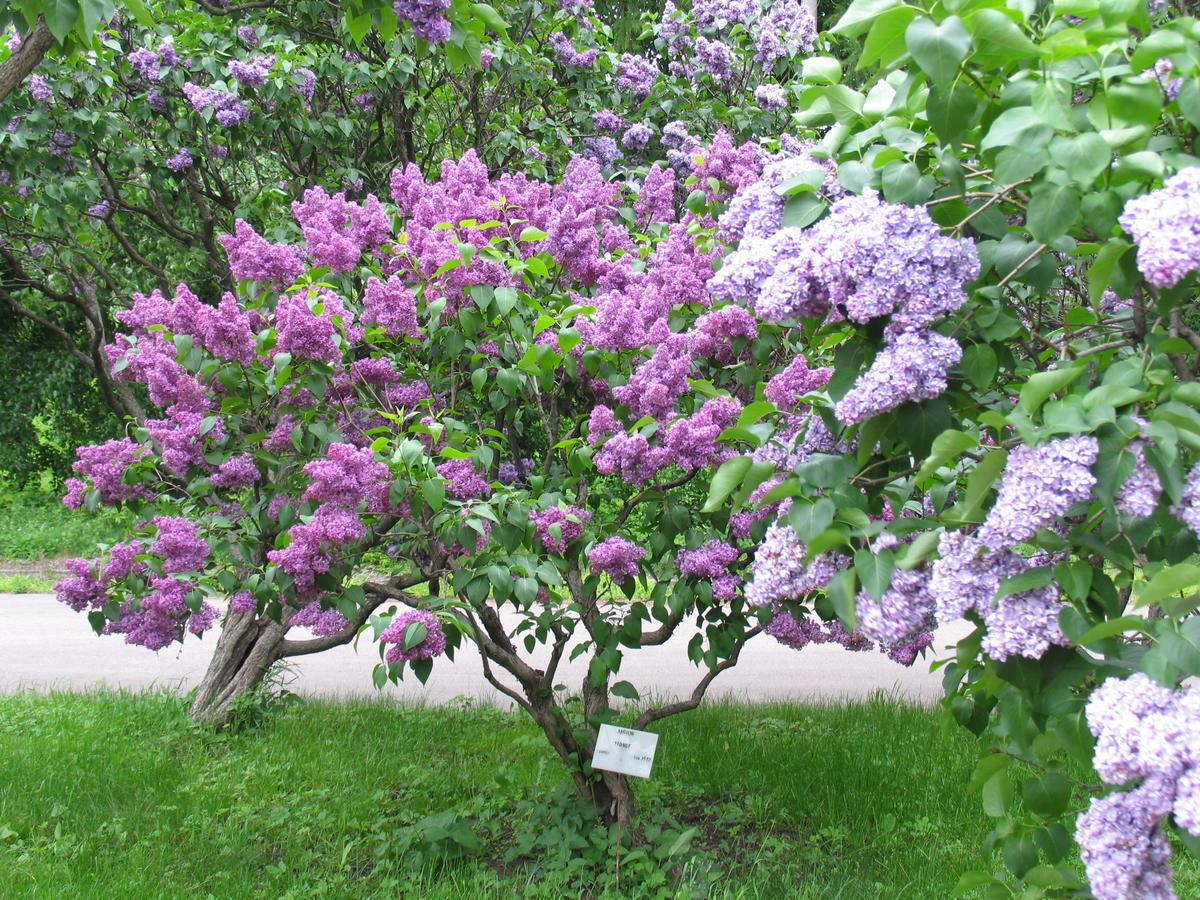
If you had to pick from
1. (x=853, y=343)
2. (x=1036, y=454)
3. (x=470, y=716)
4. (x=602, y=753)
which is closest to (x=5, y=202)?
(x=470, y=716)

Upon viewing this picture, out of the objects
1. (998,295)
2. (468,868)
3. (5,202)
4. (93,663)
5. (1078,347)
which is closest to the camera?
(998,295)

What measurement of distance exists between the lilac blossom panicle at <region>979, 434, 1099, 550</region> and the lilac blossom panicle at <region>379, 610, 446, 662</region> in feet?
5.79

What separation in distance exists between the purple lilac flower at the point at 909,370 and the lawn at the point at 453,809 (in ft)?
7.40

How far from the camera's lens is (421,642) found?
108 inches

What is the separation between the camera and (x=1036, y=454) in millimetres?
1287

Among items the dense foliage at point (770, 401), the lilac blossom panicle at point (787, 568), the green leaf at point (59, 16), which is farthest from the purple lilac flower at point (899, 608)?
the green leaf at point (59, 16)

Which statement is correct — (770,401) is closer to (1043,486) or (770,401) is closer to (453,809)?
(1043,486)

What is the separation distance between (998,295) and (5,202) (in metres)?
6.09

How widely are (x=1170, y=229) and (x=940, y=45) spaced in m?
0.37

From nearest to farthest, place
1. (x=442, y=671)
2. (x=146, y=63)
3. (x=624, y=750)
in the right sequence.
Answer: (x=624, y=750) < (x=146, y=63) < (x=442, y=671)

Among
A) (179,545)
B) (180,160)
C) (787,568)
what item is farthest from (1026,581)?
(180,160)

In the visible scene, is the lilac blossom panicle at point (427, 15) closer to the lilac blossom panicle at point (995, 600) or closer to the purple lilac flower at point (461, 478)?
the purple lilac flower at point (461, 478)

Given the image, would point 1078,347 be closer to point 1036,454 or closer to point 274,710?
point 1036,454

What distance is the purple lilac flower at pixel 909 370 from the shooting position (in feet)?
4.70
